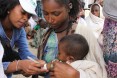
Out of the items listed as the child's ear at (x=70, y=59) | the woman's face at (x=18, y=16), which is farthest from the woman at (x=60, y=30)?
the woman's face at (x=18, y=16)

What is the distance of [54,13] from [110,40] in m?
0.51

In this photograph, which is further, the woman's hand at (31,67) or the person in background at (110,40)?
the woman's hand at (31,67)

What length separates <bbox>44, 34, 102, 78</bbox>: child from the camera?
1999 mm

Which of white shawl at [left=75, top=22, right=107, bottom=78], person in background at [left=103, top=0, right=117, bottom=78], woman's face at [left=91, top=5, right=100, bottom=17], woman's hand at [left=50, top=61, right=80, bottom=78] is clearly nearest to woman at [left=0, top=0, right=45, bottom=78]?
woman's hand at [left=50, top=61, right=80, bottom=78]

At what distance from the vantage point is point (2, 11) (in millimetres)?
2553

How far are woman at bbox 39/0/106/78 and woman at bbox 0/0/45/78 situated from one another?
7.8 inches

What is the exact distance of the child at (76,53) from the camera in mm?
1999

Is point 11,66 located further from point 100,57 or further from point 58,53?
point 100,57

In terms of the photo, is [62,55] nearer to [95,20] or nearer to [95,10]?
[95,20]

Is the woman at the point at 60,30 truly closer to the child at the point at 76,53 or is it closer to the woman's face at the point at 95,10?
the child at the point at 76,53

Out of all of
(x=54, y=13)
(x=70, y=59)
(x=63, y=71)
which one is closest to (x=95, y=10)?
(x=54, y=13)

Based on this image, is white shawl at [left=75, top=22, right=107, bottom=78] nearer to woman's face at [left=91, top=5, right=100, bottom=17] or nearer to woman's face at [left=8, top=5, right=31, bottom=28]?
woman's face at [left=8, top=5, right=31, bottom=28]

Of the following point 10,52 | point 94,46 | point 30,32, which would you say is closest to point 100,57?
point 94,46

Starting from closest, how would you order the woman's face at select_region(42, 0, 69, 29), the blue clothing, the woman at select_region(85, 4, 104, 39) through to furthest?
1. the woman's face at select_region(42, 0, 69, 29)
2. the blue clothing
3. the woman at select_region(85, 4, 104, 39)
